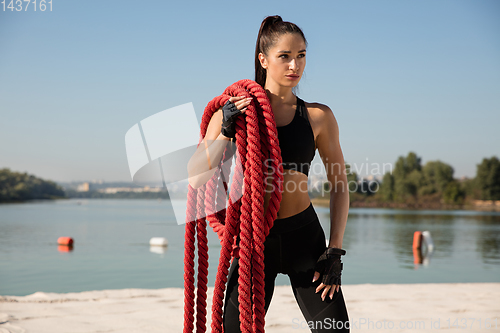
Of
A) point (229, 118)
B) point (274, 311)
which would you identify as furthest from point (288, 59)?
point (274, 311)

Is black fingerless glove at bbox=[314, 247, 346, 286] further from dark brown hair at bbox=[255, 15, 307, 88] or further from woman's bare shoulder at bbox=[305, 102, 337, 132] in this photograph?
dark brown hair at bbox=[255, 15, 307, 88]

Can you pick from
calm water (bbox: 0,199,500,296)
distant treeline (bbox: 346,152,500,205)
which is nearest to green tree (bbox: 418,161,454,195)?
distant treeline (bbox: 346,152,500,205)

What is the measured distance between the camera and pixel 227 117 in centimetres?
148

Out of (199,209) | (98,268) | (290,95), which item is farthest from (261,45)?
(98,268)

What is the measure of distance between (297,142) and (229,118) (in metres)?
0.32

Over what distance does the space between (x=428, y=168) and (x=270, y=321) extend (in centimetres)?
5980

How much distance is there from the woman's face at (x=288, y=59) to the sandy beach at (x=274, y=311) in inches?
87.7

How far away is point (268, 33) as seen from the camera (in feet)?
5.72

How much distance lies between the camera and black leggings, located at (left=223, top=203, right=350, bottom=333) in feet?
5.48

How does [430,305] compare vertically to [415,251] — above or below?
above

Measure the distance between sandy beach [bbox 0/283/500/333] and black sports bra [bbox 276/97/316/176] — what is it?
1996mm

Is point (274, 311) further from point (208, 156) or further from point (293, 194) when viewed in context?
point (208, 156)

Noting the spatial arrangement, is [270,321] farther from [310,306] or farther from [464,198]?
[464,198]

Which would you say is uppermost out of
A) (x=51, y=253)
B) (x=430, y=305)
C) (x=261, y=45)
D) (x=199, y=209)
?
(x=261, y=45)
